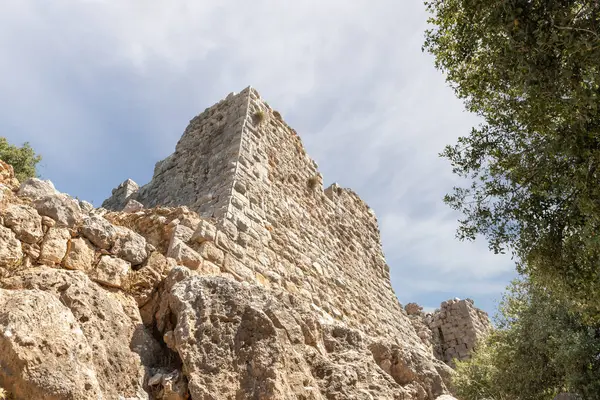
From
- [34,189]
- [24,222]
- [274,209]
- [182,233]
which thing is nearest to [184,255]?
[182,233]

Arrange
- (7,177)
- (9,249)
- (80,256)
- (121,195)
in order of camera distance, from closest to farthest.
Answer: (9,249), (80,256), (7,177), (121,195)

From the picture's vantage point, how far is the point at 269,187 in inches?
360

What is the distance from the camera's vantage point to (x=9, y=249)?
393cm

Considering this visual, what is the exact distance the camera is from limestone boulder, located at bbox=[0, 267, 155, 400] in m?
3.46

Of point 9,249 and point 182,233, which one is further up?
point 182,233

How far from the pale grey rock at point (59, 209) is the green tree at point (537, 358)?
7.57 metres

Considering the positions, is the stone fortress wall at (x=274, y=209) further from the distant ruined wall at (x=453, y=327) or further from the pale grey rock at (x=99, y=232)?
the distant ruined wall at (x=453, y=327)

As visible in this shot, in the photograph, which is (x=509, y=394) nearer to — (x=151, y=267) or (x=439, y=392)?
(x=439, y=392)

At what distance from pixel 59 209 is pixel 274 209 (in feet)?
15.6

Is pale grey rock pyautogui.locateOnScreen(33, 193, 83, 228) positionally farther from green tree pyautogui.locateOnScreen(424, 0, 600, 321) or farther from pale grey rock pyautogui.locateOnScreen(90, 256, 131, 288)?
green tree pyautogui.locateOnScreen(424, 0, 600, 321)

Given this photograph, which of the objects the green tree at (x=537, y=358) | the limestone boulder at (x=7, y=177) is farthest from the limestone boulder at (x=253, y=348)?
the green tree at (x=537, y=358)

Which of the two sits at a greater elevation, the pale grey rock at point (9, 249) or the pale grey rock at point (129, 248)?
the pale grey rock at point (129, 248)

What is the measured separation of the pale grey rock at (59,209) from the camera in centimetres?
445

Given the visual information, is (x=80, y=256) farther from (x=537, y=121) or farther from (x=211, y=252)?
(x=537, y=121)
